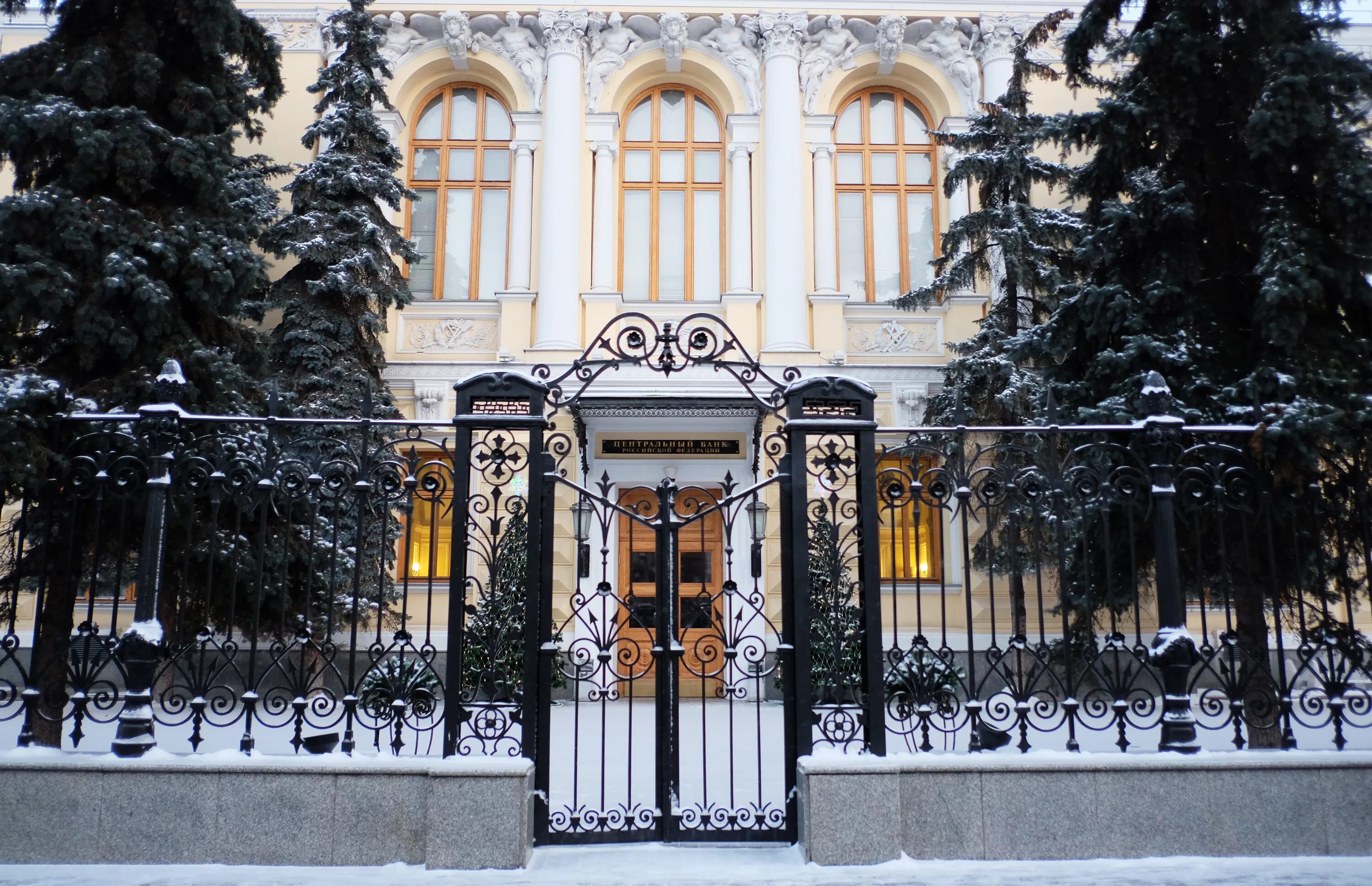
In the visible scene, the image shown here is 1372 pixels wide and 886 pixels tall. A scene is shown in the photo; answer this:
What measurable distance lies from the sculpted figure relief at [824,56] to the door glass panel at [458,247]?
650 centimetres

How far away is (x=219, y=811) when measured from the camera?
19.1ft

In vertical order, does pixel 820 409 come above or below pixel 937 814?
above

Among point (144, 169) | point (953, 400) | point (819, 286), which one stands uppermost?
point (819, 286)

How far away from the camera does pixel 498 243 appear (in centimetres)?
1745

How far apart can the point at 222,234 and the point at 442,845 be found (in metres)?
6.51

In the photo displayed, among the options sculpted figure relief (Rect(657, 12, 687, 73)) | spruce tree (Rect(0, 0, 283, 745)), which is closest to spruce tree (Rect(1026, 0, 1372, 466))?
spruce tree (Rect(0, 0, 283, 745))

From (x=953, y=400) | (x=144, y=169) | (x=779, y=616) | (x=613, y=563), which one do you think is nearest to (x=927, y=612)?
(x=779, y=616)

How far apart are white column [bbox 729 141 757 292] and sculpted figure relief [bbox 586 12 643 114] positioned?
261 centimetres

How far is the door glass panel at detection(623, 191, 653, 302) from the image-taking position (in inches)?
676

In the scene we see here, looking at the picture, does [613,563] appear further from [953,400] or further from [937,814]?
[937,814]

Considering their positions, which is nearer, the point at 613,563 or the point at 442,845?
the point at 442,845

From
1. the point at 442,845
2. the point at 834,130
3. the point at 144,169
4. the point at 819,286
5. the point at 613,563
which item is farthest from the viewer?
the point at 834,130

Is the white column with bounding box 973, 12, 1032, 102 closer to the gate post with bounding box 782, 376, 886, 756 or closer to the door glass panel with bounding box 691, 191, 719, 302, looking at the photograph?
the door glass panel with bounding box 691, 191, 719, 302

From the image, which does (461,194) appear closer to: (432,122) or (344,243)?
(432,122)
